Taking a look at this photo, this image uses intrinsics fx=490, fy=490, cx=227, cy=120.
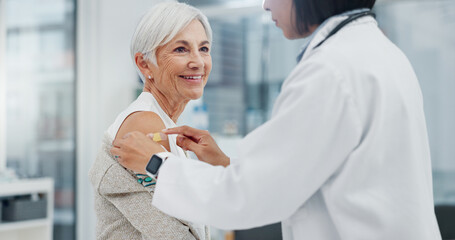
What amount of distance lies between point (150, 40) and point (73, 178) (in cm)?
323

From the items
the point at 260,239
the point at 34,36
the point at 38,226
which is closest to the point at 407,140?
the point at 260,239

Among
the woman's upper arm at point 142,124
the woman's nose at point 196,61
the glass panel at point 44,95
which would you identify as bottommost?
the glass panel at point 44,95

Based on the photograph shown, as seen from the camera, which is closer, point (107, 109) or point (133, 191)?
point (133, 191)

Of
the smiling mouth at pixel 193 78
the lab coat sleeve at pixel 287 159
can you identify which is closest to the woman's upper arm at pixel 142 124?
the smiling mouth at pixel 193 78

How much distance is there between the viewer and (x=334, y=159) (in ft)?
2.88

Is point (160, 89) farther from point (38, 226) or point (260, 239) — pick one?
point (38, 226)

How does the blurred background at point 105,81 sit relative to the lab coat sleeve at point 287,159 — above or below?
below

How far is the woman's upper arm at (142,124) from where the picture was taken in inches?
45.6

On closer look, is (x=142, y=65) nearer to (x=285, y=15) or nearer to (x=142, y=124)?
(x=142, y=124)

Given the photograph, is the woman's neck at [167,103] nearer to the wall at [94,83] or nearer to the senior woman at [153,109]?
the senior woman at [153,109]

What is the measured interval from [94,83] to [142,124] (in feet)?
10.5

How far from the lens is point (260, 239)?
319 centimetres

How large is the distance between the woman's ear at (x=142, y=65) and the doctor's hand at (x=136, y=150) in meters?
0.22

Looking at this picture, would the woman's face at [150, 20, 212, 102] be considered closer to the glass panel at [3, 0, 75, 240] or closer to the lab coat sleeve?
the lab coat sleeve
